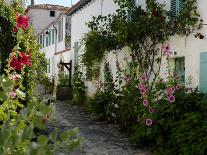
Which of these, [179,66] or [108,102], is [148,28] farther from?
[108,102]

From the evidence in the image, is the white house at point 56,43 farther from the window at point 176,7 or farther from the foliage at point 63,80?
the window at point 176,7

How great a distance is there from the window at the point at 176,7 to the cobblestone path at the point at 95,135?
3229mm

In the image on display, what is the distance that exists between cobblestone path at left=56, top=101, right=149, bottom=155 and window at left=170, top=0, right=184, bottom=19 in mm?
3229

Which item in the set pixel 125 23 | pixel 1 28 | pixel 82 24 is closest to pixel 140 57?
pixel 125 23

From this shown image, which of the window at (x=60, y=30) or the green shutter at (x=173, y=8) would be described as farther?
the window at (x=60, y=30)

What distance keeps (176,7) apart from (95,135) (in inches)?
146

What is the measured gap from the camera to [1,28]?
8.74m

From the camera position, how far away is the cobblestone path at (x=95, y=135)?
345 inches

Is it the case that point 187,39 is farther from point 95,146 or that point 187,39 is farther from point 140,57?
point 95,146

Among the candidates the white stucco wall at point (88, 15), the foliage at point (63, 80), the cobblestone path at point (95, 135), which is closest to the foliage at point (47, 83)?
the foliage at point (63, 80)

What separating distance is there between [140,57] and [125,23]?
1113 mm

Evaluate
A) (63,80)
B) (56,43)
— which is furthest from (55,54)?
(63,80)

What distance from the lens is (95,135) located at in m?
10.6

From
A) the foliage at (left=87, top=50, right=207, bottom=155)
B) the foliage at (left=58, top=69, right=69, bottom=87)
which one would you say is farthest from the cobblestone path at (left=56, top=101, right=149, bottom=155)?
the foliage at (left=58, top=69, right=69, bottom=87)
